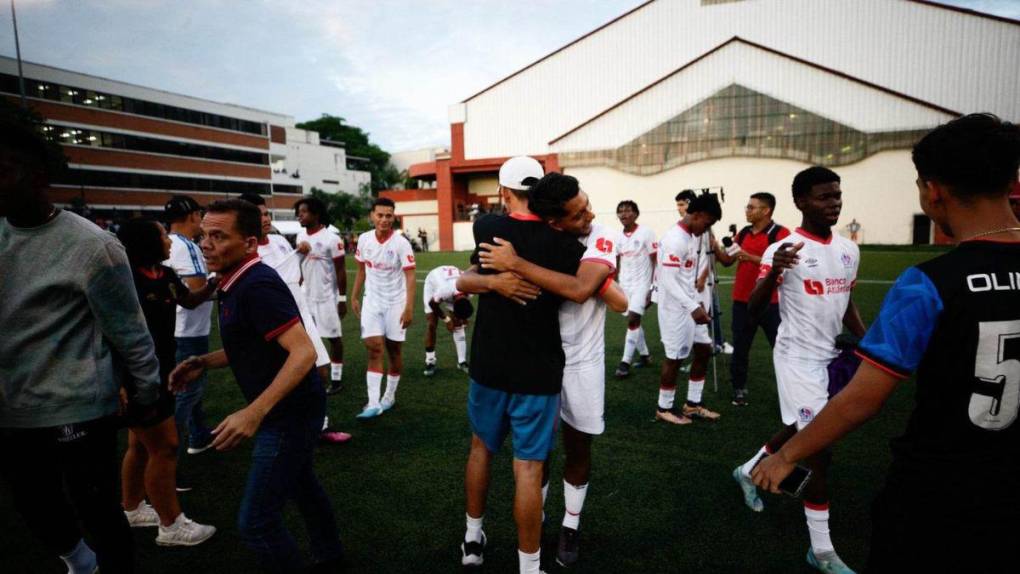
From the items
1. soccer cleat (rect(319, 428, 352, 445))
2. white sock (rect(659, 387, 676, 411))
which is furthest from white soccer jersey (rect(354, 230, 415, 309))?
white sock (rect(659, 387, 676, 411))

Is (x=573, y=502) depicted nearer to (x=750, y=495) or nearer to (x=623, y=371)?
(x=750, y=495)

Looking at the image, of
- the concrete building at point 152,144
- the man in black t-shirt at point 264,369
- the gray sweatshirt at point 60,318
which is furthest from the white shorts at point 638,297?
the concrete building at point 152,144

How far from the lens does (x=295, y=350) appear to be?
228 cm

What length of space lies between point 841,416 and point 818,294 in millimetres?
1964

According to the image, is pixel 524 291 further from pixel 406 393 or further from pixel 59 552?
pixel 406 393

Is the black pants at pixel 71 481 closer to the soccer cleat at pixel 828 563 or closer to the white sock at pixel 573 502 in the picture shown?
the white sock at pixel 573 502

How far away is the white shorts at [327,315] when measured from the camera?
671cm

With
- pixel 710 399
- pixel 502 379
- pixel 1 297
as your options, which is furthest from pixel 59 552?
pixel 710 399

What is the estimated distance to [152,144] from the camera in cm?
5297

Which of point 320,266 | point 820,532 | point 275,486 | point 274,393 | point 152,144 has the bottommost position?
point 820,532

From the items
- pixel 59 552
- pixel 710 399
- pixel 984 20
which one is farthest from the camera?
pixel 984 20

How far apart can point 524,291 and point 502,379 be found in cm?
52

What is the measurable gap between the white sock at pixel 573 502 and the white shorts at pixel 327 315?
4487 mm

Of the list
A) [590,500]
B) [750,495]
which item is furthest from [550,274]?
[750,495]
